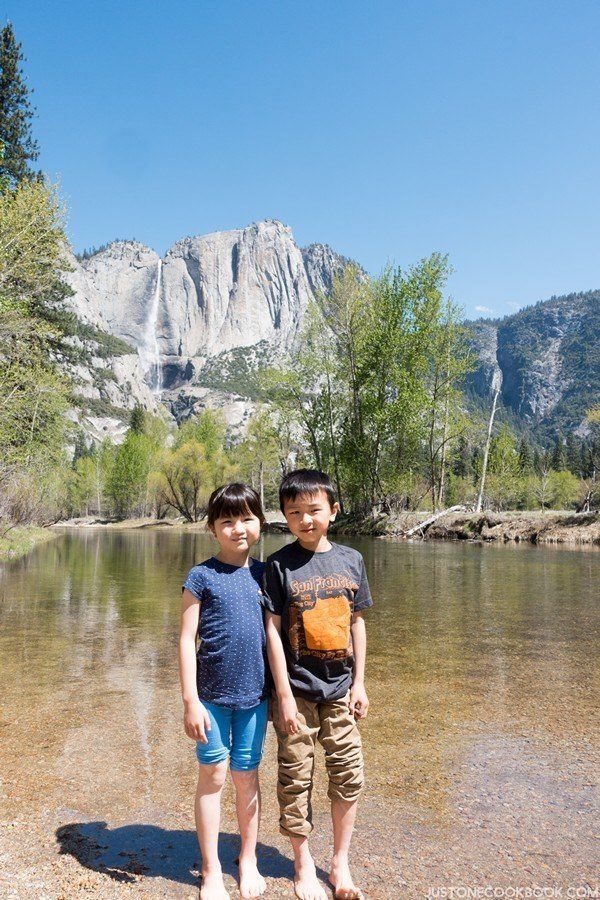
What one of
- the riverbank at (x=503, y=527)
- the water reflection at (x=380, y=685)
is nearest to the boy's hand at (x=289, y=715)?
the water reflection at (x=380, y=685)

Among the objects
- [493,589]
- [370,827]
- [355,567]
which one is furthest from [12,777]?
[493,589]

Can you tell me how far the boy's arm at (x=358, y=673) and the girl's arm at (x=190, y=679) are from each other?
70 centimetres

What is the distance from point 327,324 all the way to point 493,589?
2857cm

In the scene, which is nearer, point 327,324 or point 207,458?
point 327,324

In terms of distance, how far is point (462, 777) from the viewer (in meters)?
3.77

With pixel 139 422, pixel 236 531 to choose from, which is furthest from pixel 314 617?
pixel 139 422

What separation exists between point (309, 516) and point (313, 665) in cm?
70

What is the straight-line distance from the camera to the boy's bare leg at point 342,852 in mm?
2568

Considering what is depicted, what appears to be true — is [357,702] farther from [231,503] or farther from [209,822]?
[231,503]

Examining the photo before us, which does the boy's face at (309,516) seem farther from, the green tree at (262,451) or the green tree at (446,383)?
the green tree at (262,451)

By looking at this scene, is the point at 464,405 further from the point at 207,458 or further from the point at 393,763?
the point at 393,763

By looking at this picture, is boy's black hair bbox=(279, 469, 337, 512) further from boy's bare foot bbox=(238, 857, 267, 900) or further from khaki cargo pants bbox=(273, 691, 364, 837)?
boy's bare foot bbox=(238, 857, 267, 900)

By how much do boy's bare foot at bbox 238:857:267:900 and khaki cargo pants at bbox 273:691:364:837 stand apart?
19 cm

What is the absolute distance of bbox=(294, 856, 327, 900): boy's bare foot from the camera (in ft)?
8.45
